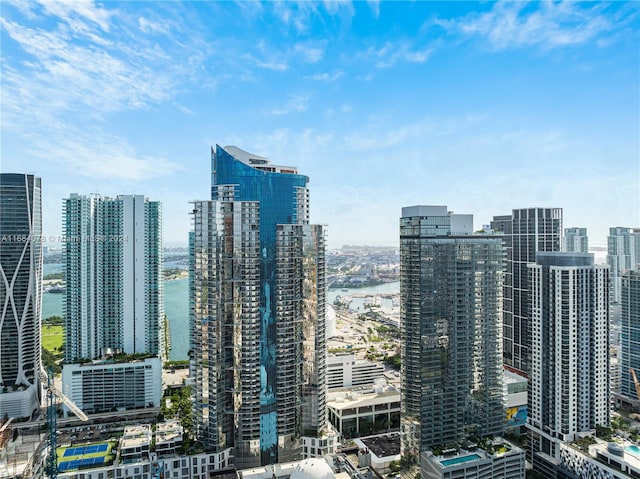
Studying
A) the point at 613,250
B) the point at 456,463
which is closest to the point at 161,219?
the point at 456,463

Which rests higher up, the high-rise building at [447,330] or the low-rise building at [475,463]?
the high-rise building at [447,330]

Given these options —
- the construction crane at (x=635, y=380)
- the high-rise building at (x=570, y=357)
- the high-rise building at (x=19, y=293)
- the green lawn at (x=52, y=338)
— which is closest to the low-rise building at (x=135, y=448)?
the high-rise building at (x=19, y=293)

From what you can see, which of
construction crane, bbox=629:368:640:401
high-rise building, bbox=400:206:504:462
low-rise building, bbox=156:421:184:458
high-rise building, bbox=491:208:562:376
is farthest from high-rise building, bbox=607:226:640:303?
low-rise building, bbox=156:421:184:458

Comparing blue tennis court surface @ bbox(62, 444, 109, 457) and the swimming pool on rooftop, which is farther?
blue tennis court surface @ bbox(62, 444, 109, 457)

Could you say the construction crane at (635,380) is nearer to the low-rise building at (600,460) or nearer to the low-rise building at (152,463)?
the low-rise building at (600,460)

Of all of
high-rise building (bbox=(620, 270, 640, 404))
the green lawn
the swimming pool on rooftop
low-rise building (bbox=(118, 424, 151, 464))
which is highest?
high-rise building (bbox=(620, 270, 640, 404))

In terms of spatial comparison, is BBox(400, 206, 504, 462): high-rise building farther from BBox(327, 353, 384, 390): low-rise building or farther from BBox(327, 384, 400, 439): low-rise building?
BBox(327, 353, 384, 390): low-rise building
